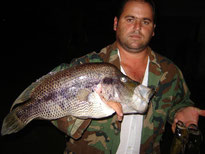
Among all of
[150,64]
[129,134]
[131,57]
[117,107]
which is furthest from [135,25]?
[129,134]

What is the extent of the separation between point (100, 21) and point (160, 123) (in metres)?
21.2

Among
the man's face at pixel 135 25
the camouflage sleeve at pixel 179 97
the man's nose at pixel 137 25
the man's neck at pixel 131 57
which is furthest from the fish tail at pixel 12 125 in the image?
the camouflage sleeve at pixel 179 97

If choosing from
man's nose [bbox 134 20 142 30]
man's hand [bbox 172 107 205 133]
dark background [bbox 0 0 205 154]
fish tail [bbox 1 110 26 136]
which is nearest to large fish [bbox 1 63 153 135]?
fish tail [bbox 1 110 26 136]

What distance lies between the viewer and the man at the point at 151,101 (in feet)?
6.81

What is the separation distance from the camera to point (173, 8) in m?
10.3

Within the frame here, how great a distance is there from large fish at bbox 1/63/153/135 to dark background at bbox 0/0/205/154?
6.12 ft

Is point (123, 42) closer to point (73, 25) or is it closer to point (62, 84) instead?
point (62, 84)

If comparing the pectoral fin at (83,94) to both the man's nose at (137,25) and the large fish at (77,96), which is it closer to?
the large fish at (77,96)

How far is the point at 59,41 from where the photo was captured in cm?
1905

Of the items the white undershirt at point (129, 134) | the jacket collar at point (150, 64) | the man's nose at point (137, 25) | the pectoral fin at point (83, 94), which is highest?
the man's nose at point (137, 25)

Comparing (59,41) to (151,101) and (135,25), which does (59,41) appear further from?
(151,101)

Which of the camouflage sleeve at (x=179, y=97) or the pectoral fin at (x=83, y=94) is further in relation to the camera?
the camouflage sleeve at (x=179, y=97)

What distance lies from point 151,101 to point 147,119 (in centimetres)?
28

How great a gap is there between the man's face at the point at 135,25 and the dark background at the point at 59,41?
0.70 m
